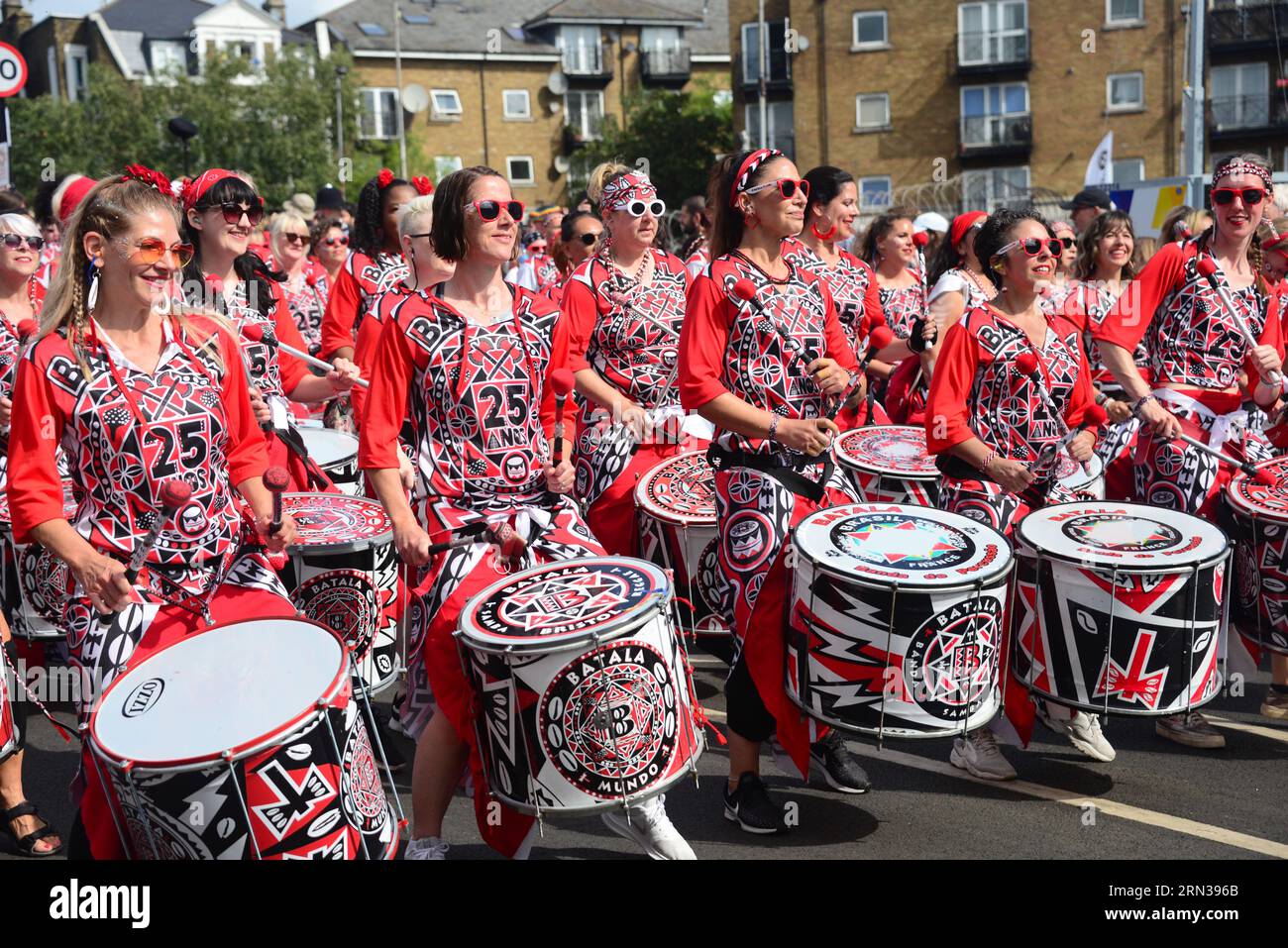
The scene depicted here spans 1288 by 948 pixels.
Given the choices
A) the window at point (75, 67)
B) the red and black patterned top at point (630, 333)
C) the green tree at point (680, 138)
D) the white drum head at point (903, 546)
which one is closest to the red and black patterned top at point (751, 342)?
the white drum head at point (903, 546)

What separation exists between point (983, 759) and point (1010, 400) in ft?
4.44

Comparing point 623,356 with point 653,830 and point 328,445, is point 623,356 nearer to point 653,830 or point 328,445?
point 328,445

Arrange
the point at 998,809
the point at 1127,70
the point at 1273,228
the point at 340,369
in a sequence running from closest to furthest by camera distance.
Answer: the point at 998,809 → the point at 340,369 → the point at 1273,228 → the point at 1127,70

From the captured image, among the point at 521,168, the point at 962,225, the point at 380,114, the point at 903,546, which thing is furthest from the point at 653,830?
the point at 521,168

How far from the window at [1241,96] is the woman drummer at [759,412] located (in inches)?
1666

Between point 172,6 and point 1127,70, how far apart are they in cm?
3827

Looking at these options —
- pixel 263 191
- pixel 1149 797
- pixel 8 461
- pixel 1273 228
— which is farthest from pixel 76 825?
pixel 263 191

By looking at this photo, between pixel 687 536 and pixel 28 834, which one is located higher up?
pixel 687 536

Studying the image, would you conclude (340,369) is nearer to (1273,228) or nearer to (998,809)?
(998,809)

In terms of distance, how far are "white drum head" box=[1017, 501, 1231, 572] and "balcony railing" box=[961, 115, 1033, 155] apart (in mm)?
40472

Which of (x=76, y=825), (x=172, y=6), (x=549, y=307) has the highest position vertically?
(x=172, y=6)

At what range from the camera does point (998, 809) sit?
4984 mm

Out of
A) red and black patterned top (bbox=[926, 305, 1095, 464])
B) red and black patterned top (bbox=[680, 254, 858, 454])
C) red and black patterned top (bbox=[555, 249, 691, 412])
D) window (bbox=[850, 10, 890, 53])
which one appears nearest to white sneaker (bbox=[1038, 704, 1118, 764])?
red and black patterned top (bbox=[926, 305, 1095, 464])

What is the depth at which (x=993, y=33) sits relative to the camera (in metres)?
43.1
